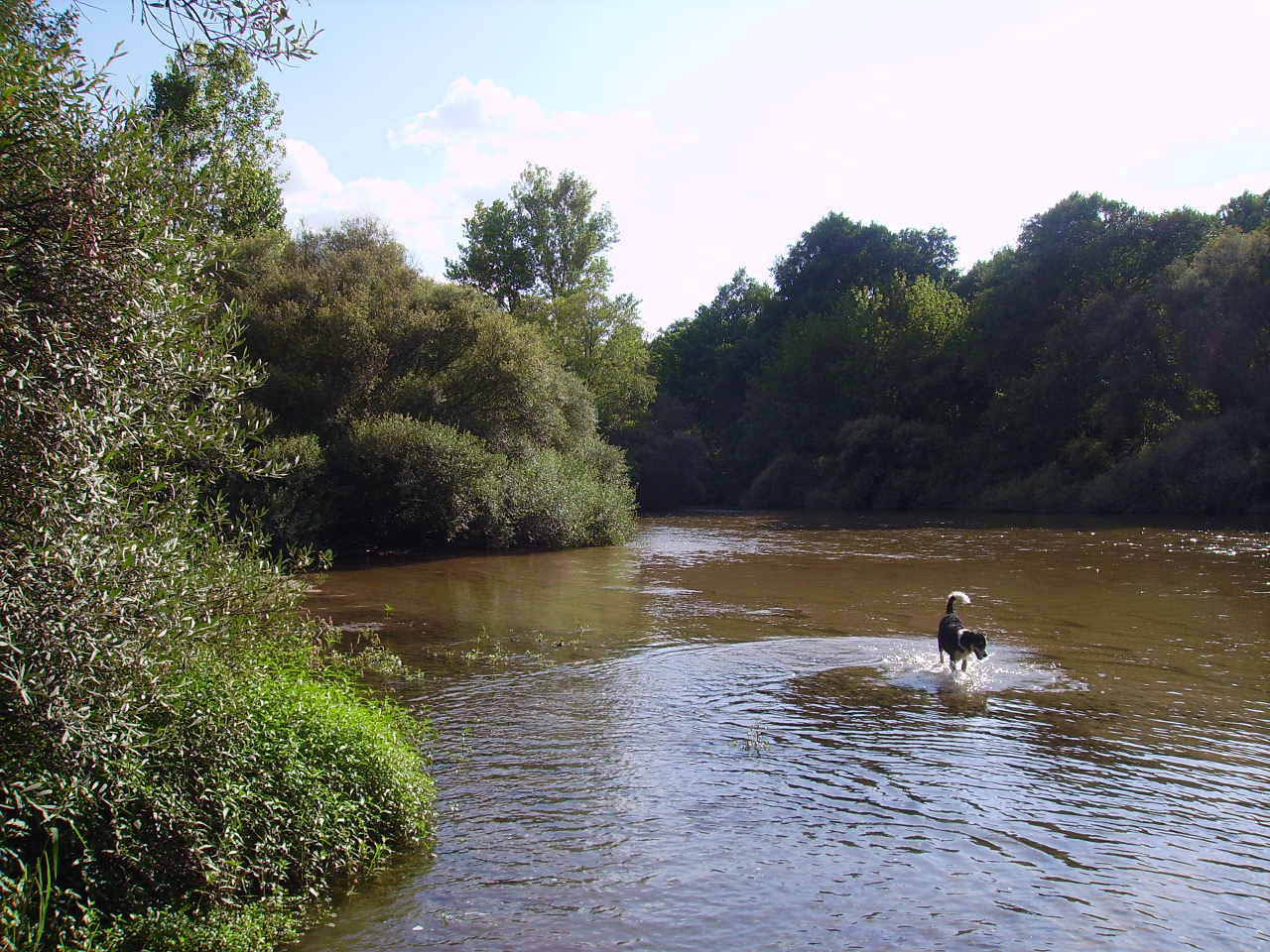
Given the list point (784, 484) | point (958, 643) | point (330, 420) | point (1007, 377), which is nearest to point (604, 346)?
point (784, 484)

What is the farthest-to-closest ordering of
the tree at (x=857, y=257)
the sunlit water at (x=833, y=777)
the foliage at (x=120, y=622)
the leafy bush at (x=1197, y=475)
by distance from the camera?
the tree at (x=857, y=257) < the leafy bush at (x=1197, y=475) < the sunlit water at (x=833, y=777) < the foliage at (x=120, y=622)

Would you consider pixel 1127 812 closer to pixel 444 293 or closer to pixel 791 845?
pixel 791 845

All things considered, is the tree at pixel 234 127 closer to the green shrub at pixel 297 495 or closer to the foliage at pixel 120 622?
the green shrub at pixel 297 495

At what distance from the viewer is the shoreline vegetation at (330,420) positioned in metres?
5.20

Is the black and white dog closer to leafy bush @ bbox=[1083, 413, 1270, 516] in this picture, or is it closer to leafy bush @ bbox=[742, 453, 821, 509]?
leafy bush @ bbox=[1083, 413, 1270, 516]

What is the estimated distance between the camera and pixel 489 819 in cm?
761

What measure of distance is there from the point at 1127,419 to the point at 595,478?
29364mm

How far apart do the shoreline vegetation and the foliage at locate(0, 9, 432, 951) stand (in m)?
0.02

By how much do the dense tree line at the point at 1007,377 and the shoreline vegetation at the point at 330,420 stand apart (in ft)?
0.65

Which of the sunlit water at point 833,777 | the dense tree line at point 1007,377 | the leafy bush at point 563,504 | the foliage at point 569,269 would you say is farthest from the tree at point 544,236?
the sunlit water at point 833,777

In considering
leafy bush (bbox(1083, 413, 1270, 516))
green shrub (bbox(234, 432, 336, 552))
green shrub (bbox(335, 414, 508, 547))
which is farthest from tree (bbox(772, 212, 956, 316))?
green shrub (bbox(234, 432, 336, 552))

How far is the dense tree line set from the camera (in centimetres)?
4234

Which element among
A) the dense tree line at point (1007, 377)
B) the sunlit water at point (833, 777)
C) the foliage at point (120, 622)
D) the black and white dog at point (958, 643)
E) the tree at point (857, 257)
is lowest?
the sunlit water at point (833, 777)

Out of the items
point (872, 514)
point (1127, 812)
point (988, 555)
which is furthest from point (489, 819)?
point (872, 514)
